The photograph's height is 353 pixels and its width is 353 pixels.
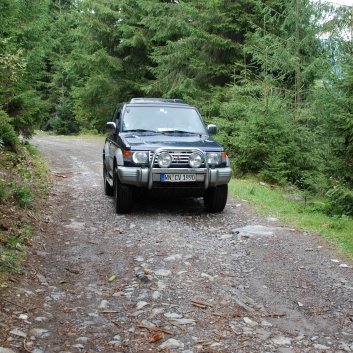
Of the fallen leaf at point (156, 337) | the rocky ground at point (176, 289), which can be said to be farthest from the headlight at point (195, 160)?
the fallen leaf at point (156, 337)

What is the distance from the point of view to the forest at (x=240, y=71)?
9.48m

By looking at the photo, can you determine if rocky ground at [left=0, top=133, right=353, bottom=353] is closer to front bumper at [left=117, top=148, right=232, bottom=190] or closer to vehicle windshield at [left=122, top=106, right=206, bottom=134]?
front bumper at [left=117, top=148, right=232, bottom=190]

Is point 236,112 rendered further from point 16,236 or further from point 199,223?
point 16,236

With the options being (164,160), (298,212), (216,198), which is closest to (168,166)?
(164,160)

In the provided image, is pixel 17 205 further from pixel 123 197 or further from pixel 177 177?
pixel 177 177

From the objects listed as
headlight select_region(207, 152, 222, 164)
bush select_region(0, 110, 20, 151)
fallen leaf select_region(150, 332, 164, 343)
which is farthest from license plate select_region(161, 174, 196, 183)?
bush select_region(0, 110, 20, 151)

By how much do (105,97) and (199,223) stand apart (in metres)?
20.9

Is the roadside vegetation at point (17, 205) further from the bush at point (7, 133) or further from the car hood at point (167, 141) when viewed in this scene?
the car hood at point (167, 141)

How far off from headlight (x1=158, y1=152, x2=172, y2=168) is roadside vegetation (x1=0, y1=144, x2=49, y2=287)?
2305mm

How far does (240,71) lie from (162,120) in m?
8.54

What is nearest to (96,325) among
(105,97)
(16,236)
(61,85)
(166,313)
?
(166,313)

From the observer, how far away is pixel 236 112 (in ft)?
47.7

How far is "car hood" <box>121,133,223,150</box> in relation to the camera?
7.50m

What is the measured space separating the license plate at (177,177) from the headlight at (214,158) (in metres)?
0.43
